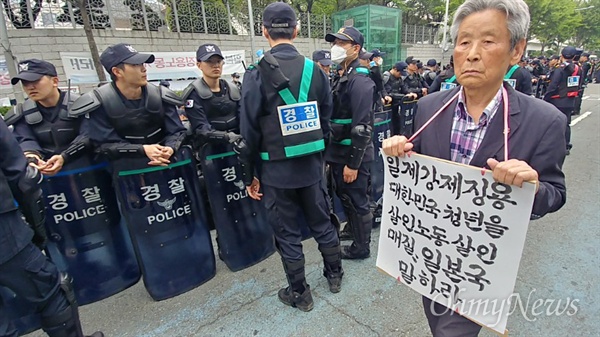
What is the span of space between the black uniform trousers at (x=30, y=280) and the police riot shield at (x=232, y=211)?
1.23 m

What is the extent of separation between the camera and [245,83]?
7.13ft

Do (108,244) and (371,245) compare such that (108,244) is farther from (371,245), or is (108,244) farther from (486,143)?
(486,143)

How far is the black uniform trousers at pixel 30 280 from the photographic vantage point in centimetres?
175

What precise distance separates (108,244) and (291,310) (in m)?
1.63

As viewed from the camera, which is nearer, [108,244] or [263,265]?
[108,244]

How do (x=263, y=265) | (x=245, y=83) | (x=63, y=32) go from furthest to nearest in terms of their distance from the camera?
(x=63, y=32) → (x=263, y=265) → (x=245, y=83)

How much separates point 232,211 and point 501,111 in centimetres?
231

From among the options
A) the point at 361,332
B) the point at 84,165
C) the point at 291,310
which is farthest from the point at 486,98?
the point at 84,165

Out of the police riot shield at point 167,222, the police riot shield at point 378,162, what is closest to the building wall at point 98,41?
the police riot shield at point 167,222

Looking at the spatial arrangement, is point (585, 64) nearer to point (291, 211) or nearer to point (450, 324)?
point (291, 211)

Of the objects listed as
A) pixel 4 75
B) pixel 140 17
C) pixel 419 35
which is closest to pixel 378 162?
pixel 4 75

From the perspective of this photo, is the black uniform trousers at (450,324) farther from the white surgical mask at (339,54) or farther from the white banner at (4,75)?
the white banner at (4,75)

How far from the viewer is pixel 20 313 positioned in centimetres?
238

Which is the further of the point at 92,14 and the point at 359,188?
the point at 92,14
